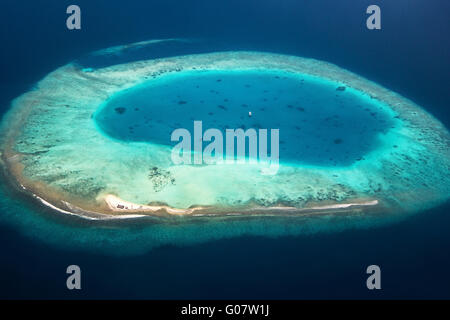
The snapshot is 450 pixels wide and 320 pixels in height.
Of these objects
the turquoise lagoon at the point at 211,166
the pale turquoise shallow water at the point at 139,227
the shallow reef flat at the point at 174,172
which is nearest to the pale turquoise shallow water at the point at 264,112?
the turquoise lagoon at the point at 211,166

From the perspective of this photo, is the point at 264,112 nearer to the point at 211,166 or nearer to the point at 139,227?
the point at 211,166

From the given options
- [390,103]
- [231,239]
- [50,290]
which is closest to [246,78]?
[390,103]

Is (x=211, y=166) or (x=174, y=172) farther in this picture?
(x=211, y=166)

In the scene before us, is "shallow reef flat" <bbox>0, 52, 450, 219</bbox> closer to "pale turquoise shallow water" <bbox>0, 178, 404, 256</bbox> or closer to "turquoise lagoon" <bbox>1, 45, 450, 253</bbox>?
"turquoise lagoon" <bbox>1, 45, 450, 253</bbox>

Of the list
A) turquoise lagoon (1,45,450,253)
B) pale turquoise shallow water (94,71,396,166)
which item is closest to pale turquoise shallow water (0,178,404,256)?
turquoise lagoon (1,45,450,253)

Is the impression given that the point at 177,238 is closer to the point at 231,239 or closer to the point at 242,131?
the point at 231,239

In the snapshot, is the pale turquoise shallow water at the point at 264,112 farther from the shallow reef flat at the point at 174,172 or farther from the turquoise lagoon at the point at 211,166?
the shallow reef flat at the point at 174,172

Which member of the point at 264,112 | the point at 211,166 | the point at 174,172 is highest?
the point at 264,112

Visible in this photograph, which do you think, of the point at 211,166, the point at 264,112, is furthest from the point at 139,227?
the point at 264,112

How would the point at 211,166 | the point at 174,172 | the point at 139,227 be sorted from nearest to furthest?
the point at 139,227, the point at 174,172, the point at 211,166
